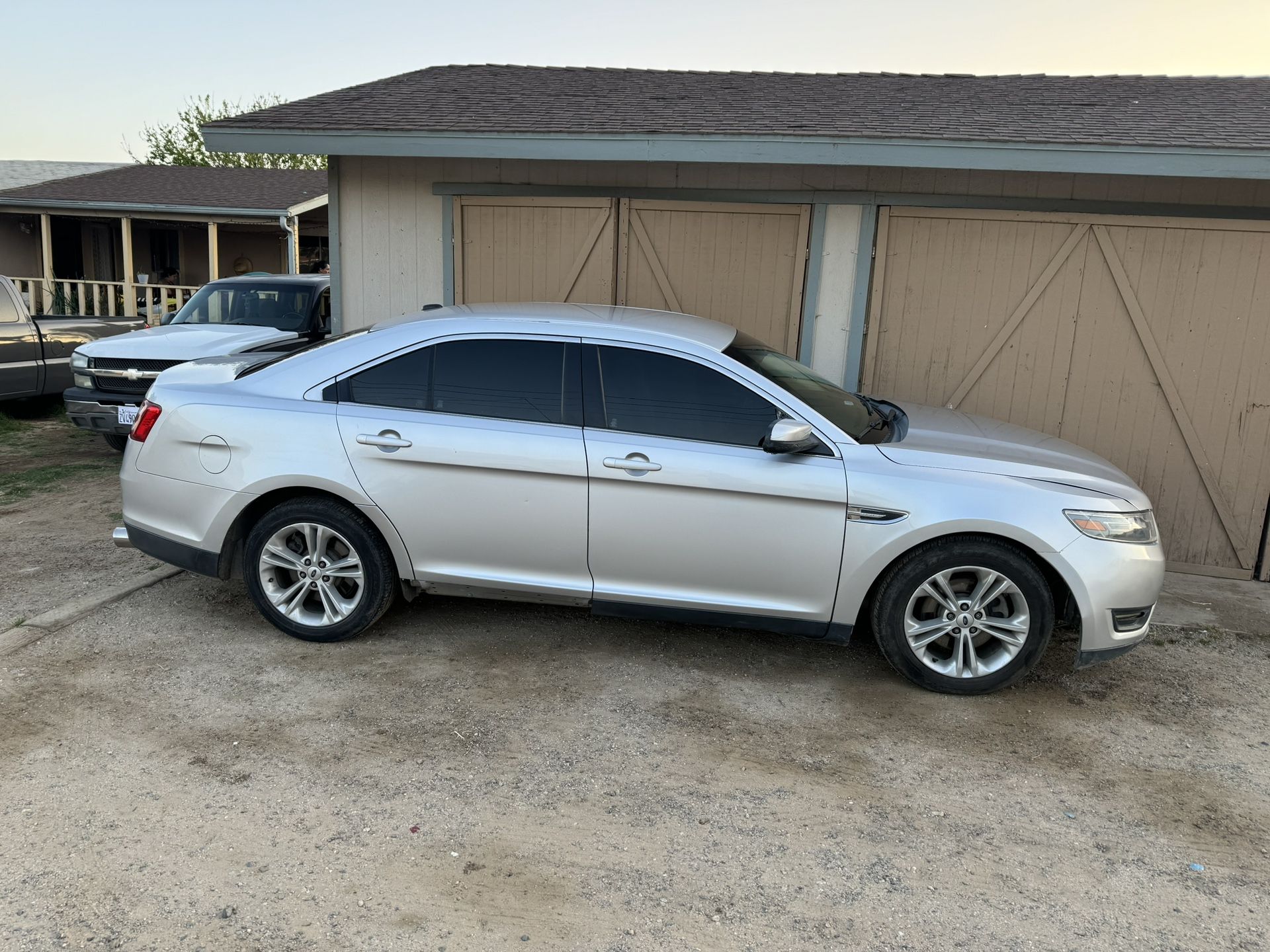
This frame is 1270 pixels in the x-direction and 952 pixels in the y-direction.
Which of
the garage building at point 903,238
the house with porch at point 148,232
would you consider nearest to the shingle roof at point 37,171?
the house with porch at point 148,232

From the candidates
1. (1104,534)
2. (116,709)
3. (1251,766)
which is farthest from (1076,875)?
(116,709)

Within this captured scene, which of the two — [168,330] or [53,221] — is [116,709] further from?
[53,221]

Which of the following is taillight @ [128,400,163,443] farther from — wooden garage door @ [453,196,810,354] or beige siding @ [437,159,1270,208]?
beige siding @ [437,159,1270,208]

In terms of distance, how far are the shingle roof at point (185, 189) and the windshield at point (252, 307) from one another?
8946 mm

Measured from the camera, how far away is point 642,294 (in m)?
7.39

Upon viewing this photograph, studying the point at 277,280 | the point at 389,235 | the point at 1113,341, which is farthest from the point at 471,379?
the point at 277,280

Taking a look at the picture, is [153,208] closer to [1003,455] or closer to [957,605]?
[1003,455]

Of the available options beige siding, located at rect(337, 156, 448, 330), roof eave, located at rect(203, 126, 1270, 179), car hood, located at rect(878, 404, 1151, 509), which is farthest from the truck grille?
car hood, located at rect(878, 404, 1151, 509)

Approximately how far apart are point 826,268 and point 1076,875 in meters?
4.67

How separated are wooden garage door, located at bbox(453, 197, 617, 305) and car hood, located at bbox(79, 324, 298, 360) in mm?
2452

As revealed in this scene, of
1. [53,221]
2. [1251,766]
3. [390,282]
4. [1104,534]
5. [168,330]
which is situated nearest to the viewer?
[1251,766]

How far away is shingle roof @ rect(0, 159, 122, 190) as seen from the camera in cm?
2362

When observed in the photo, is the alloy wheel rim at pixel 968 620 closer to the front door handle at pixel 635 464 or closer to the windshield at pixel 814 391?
the windshield at pixel 814 391

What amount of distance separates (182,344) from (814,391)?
6113mm
